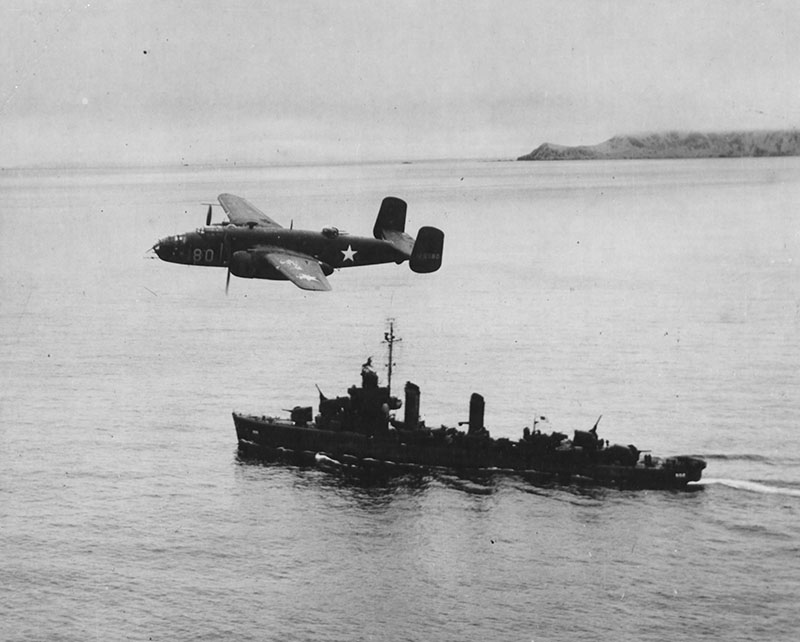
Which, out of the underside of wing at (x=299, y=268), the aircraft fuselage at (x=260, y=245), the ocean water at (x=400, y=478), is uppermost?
the aircraft fuselage at (x=260, y=245)

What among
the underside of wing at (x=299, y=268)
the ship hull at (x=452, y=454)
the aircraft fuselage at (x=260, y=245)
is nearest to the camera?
the underside of wing at (x=299, y=268)

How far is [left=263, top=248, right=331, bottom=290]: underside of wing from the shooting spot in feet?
173

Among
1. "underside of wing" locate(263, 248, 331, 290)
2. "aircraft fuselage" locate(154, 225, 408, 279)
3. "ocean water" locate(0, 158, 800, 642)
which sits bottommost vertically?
"ocean water" locate(0, 158, 800, 642)

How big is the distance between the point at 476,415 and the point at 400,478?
267 inches

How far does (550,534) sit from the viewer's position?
55375 millimetres

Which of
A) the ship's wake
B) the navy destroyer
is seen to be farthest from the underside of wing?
the ship's wake

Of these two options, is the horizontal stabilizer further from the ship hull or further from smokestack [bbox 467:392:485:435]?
the ship hull

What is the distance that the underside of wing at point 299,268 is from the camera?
173ft

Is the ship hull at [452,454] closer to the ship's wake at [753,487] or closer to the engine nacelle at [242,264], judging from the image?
the ship's wake at [753,487]

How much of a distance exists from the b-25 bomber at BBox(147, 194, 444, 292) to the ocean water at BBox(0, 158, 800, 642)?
15012 mm

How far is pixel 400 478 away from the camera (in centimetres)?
6619

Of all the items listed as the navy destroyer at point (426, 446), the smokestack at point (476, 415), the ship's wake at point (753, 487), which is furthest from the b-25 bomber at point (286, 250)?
the ship's wake at point (753, 487)

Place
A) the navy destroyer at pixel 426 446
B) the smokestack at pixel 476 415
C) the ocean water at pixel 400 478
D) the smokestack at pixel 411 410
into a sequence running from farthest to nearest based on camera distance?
the smokestack at pixel 411 410, the smokestack at pixel 476 415, the navy destroyer at pixel 426 446, the ocean water at pixel 400 478

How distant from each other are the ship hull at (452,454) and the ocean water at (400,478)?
1.38 metres
